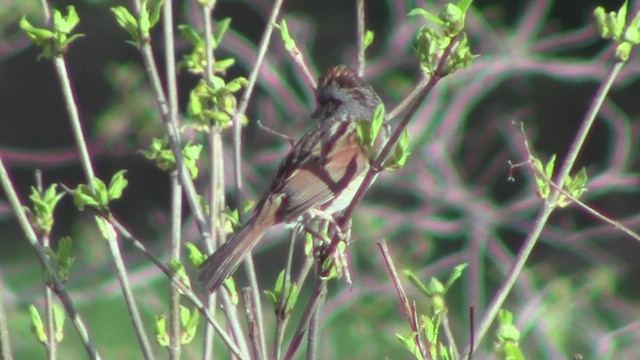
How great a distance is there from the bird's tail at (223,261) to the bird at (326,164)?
0.27m

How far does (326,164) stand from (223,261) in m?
0.94

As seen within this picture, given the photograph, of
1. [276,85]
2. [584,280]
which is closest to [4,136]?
[276,85]

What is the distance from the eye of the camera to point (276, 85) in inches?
234

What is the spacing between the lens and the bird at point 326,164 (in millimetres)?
3230

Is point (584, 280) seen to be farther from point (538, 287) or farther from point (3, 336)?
point (3, 336)

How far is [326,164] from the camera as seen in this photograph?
3.40 meters

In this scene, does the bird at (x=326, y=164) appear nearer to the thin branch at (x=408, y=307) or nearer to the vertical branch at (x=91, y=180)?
the vertical branch at (x=91, y=180)

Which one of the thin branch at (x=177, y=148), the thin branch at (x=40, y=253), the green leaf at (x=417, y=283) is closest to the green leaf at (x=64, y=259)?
the thin branch at (x=40, y=253)

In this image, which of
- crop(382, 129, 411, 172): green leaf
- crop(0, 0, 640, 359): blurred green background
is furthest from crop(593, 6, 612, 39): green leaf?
crop(0, 0, 640, 359): blurred green background

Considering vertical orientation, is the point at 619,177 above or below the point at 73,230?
above

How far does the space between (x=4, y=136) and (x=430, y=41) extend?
290 inches

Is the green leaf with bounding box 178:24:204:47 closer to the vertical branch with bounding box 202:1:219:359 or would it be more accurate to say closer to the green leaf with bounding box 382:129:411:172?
the vertical branch with bounding box 202:1:219:359

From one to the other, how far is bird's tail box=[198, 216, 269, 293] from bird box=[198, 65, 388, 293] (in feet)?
0.89

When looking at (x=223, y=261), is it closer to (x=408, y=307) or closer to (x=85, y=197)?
(x=85, y=197)
